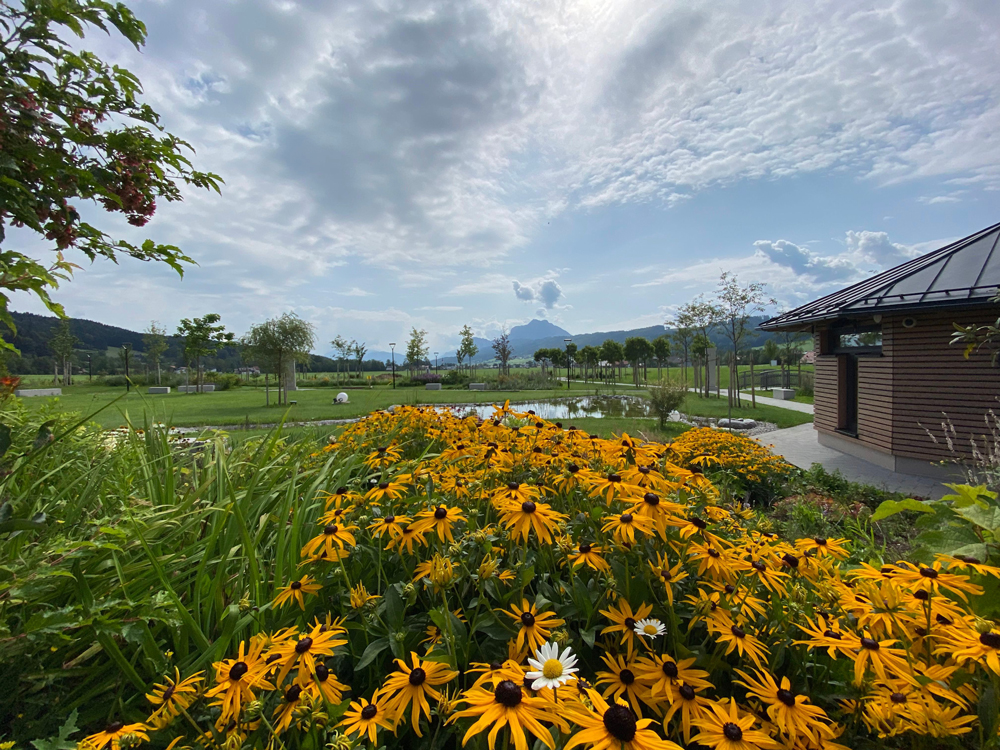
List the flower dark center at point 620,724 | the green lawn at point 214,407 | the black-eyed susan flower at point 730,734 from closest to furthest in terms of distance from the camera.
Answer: the flower dark center at point 620,724 → the black-eyed susan flower at point 730,734 → the green lawn at point 214,407

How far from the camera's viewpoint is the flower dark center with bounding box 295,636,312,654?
861 millimetres

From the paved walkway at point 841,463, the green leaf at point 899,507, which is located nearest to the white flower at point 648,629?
the green leaf at point 899,507

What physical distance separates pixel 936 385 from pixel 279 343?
19.9 meters

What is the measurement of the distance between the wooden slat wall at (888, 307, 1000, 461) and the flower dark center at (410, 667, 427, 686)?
814 cm

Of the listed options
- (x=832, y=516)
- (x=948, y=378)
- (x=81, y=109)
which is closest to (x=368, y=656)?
(x=81, y=109)

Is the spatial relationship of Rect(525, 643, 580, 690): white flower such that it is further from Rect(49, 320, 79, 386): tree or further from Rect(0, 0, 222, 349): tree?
Rect(49, 320, 79, 386): tree

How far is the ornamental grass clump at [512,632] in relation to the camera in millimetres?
749

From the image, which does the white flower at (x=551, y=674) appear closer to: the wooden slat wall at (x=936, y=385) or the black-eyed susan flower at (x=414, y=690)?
the black-eyed susan flower at (x=414, y=690)

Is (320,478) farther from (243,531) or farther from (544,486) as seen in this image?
(544,486)

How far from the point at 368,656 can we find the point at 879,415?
9465 millimetres

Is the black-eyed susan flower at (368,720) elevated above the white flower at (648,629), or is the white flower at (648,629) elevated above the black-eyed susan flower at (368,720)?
the white flower at (648,629)

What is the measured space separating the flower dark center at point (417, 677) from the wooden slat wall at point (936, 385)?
26.7ft

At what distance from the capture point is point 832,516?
3.94m

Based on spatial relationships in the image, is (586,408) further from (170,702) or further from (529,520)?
(170,702)
